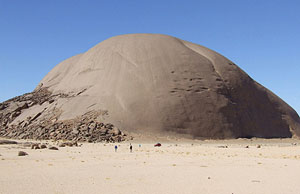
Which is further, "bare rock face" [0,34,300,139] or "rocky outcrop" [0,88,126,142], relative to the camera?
"bare rock face" [0,34,300,139]

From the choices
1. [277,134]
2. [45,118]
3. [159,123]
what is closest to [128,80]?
[159,123]

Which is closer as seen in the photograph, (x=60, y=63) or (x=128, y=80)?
(x=128, y=80)

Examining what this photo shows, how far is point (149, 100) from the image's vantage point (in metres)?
54.7

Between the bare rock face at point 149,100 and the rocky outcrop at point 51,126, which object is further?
the bare rock face at point 149,100

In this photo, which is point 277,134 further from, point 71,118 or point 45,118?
point 45,118

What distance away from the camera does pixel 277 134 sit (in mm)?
61094

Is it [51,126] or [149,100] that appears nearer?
[51,126]

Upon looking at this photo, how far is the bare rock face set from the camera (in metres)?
52.4

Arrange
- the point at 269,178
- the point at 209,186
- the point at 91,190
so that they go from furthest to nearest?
the point at 269,178
the point at 209,186
the point at 91,190

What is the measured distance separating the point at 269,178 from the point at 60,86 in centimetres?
5741

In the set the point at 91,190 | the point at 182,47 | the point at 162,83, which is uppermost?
the point at 182,47

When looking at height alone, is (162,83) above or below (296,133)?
above

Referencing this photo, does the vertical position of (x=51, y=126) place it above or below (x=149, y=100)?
below

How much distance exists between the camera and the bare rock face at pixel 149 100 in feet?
172
